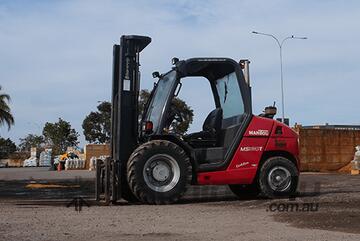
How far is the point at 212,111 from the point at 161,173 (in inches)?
86.6

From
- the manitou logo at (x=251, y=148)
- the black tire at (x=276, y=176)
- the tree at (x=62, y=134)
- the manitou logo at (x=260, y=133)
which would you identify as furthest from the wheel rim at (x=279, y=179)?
the tree at (x=62, y=134)

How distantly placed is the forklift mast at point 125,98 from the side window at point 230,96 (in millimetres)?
1959

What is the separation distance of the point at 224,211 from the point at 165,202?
1.50 m

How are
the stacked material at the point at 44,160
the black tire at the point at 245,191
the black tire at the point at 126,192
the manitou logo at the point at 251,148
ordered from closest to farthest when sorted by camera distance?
the black tire at the point at 126,192 → the manitou logo at the point at 251,148 → the black tire at the point at 245,191 → the stacked material at the point at 44,160

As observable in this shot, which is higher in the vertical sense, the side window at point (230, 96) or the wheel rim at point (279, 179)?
the side window at point (230, 96)

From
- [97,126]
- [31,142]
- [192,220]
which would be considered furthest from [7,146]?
[192,220]

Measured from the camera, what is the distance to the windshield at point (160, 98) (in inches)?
438

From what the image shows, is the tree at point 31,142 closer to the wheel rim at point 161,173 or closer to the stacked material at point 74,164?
the stacked material at point 74,164

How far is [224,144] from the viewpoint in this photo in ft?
37.9

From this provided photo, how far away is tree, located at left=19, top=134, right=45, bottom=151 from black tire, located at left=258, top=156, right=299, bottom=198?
9183 cm

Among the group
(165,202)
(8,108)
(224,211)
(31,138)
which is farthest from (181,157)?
(31,138)

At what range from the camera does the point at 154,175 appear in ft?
35.0

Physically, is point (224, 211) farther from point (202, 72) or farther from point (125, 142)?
point (202, 72)

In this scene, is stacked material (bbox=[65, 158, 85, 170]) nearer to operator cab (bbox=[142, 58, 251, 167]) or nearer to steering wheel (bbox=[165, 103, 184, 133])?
operator cab (bbox=[142, 58, 251, 167])
